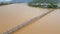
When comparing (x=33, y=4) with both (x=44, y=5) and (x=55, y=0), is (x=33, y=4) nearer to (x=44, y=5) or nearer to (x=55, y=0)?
A: (x=44, y=5)

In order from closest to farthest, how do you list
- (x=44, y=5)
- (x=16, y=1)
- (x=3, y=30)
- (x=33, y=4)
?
(x=3, y=30), (x=44, y=5), (x=33, y=4), (x=16, y=1)

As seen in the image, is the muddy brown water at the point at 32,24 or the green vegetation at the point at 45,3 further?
the green vegetation at the point at 45,3

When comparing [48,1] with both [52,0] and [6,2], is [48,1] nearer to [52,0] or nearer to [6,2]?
[52,0]

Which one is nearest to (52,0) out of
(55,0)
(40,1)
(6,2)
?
(55,0)

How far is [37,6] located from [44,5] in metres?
0.27

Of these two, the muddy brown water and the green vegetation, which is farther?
the green vegetation

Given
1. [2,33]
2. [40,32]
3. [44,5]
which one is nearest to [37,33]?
[40,32]

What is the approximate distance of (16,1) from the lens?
20.1ft

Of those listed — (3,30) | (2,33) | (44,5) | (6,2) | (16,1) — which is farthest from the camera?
(16,1)

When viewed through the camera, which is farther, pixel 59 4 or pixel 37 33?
pixel 59 4

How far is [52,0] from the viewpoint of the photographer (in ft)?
15.4

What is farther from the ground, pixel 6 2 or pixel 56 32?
pixel 6 2

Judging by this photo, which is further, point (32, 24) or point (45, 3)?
point (45, 3)

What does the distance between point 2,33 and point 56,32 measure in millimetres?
735
